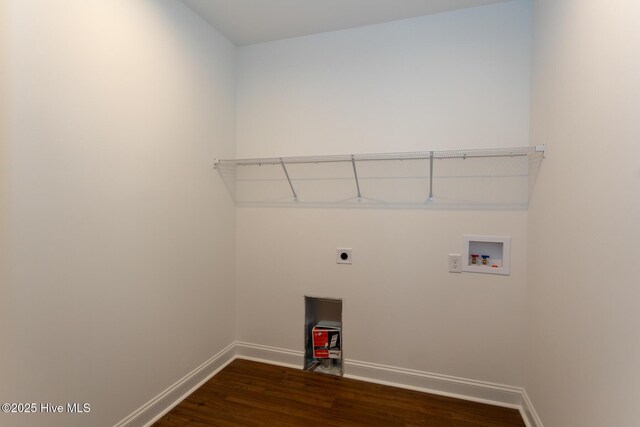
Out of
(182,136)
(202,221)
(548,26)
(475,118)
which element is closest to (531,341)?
(475,118)

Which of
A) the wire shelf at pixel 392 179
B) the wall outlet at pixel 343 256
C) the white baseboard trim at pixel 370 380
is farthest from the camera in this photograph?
the wall outlet at pixel 343 256

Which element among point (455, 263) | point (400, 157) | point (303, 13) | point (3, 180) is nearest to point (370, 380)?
point (455, 263)

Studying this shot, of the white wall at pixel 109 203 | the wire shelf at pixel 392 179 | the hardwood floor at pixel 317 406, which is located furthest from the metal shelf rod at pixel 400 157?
the hardwood floor at pixel 317 406

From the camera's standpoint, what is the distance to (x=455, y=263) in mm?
2004

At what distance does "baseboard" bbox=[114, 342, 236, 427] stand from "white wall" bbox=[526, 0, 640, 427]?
2.05 metres

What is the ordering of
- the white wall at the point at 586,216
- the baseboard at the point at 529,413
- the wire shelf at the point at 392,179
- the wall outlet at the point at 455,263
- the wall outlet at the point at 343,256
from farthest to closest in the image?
1. the wall outlet at the point at 343,256
2. the wall outlet at the point at 455,263
3. the wire shelf at the point at 392,179
4. the baseboard at the point at 529,413
5. the white wall at the point at 586,216

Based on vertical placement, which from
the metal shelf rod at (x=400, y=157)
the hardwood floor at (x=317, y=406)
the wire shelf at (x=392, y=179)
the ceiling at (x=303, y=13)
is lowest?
the hardwood floor at (x=317, y=406)

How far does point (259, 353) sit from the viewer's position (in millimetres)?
2469

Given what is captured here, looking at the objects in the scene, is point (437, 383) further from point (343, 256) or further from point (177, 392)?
point (177, 392)

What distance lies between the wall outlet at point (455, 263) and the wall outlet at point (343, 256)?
2.21 feet

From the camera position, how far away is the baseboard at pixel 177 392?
5.54 ft

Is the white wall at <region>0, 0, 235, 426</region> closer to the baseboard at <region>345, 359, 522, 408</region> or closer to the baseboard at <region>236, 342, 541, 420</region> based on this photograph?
the baseboard at <region>236, 342, 541, 420</region>

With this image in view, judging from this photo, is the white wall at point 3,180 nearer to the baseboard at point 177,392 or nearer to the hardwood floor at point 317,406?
the baseboard at point 177,392

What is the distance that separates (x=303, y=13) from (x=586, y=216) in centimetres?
194
